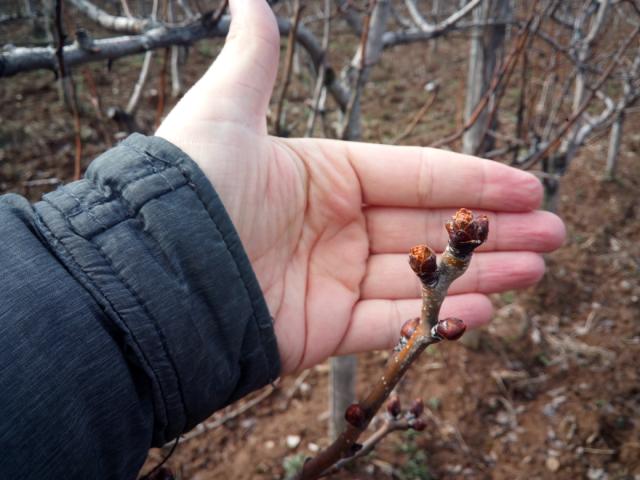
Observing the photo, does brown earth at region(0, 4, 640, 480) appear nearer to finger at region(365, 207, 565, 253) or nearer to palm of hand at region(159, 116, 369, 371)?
palm of hand at region(159, 116, 369, 371)

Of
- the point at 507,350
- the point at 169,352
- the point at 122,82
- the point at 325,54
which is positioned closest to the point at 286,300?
the point at 169,352

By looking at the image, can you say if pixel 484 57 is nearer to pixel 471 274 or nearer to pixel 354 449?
pixel 471 274

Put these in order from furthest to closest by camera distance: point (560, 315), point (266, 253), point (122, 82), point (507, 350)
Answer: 1. point (122, 82)
2. point (560, 315)
3. point (507, 350)
4. point (266, 253)

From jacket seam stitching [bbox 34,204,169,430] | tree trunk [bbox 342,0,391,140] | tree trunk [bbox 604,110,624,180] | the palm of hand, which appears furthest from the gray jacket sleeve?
tree trunk [bbox 604,110,624,180]

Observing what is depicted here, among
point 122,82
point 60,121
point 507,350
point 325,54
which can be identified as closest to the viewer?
point 325,54

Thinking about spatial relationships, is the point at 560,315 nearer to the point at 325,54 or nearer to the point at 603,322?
the point at 603,322

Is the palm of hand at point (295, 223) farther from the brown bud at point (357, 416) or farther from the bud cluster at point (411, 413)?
the brown bud at point (357, 416)

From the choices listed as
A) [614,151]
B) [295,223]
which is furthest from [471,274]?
[614,151]
